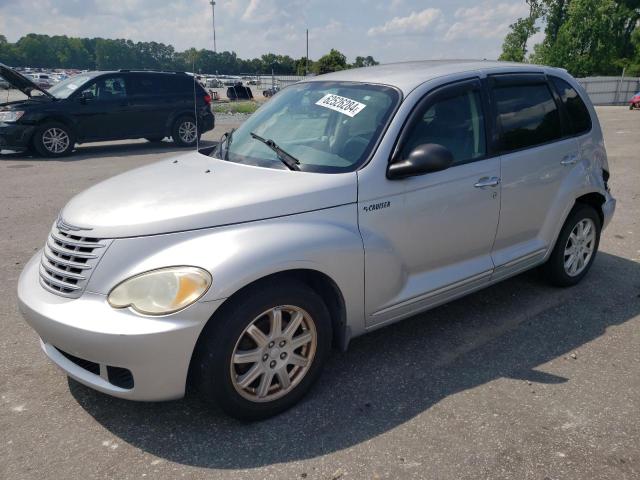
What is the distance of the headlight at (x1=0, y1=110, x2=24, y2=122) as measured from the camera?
1119cm

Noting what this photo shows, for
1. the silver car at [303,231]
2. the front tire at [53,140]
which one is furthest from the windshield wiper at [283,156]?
the front tire at [53,140]

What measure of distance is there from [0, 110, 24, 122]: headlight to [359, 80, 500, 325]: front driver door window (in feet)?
34.6

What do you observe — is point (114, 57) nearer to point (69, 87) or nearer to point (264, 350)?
point (69, 87)

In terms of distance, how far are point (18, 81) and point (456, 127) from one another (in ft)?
35.5

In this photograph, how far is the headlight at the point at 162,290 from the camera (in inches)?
96.7

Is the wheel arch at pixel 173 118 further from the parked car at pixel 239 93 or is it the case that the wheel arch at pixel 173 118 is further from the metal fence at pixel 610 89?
the metal fence at pixel 610 89

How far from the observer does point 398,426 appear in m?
2.81

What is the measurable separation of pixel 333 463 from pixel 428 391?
2.70 ft

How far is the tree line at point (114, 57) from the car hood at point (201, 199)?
151 ft

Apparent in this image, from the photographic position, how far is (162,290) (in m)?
2.48

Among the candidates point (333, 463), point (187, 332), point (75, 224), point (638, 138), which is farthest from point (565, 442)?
point (638, 138)

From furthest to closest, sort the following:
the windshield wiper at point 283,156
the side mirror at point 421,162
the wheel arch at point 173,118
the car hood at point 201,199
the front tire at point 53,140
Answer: the wheel arch at point 173,118
the front tire at point 53,140
the windshield wiper at point 283,156
the side mirror at point 421,162
the car hood at point 201,199

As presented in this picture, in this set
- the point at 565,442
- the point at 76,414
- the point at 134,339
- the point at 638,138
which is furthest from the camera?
the point at 638,138

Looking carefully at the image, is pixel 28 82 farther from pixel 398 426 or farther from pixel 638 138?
pixel 638 138
